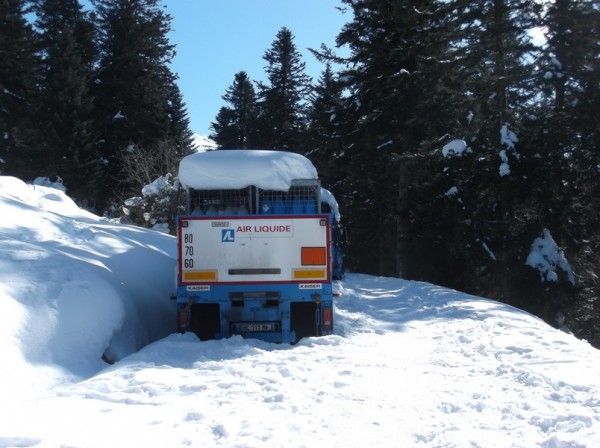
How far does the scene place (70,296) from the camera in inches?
321

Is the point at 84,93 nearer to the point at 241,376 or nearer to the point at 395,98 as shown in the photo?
the point at 395,98

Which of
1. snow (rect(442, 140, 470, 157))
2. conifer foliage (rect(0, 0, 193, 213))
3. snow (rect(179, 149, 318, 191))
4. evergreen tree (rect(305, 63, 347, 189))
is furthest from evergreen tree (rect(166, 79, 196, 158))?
snow (rect(179, 149, 318, 191))

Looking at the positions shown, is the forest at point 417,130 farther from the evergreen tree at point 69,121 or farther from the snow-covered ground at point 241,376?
the snow-covered ground at point 241,376

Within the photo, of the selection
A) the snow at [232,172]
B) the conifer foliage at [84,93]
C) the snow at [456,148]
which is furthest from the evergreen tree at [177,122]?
the snow at [232,172]

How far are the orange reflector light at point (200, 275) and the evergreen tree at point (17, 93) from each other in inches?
1036

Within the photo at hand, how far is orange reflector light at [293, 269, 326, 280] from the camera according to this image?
374 inches

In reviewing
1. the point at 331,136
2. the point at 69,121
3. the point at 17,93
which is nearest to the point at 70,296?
the point at 331,136

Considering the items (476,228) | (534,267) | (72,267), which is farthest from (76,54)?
(72,267)

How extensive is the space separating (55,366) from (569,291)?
18.4 meters

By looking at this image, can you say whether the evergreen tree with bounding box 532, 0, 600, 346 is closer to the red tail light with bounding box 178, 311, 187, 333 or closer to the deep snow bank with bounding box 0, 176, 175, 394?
the deep snow bank with bounding box 0, 176, 175, 394

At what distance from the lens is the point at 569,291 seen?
21.1 meters

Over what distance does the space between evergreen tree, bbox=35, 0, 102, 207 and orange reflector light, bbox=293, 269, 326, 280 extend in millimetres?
26688

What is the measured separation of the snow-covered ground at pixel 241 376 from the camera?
513 cm

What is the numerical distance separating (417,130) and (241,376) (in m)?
20.3
